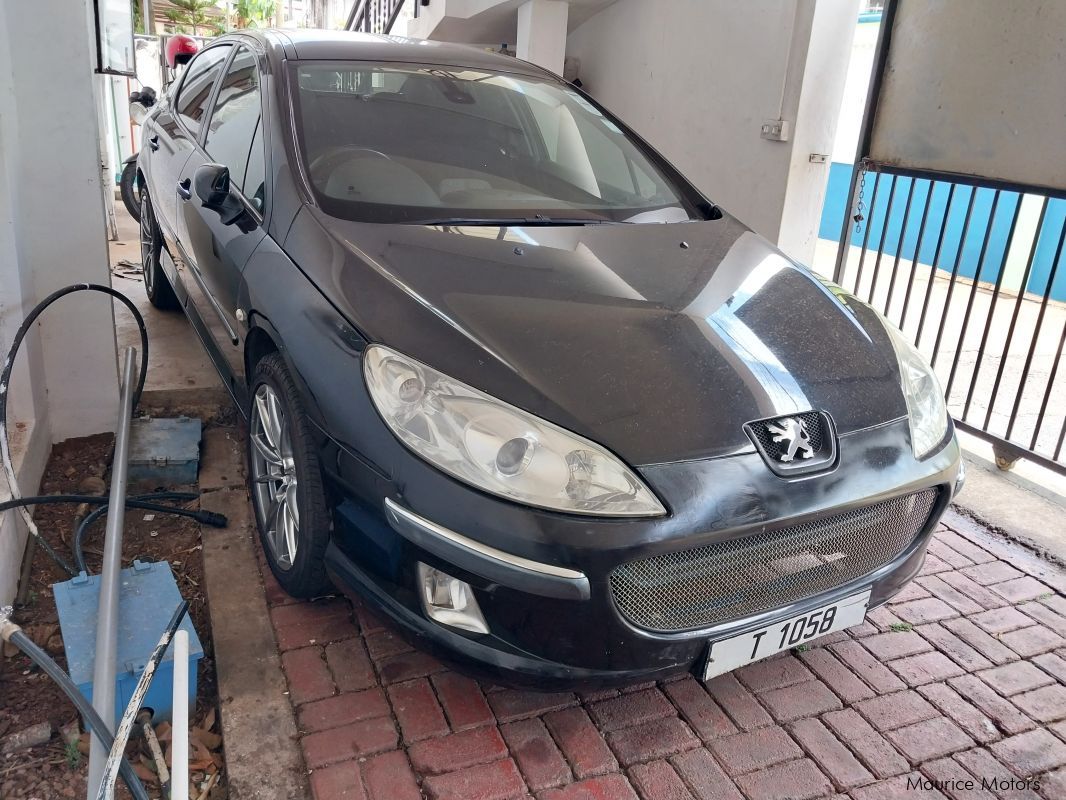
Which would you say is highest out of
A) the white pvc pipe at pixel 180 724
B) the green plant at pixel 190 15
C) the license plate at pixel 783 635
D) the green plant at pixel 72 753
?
the green plant at pixel 190 15

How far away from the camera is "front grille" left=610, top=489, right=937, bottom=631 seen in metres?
1.89

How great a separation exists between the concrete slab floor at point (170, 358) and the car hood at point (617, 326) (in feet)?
5.64

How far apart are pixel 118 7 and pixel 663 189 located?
2.61m

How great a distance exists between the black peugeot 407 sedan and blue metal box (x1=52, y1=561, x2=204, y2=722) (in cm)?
34

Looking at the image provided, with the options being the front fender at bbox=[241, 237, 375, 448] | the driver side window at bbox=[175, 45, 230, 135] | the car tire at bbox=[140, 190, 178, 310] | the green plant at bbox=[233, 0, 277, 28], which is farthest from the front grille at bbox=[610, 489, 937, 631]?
the green plant at bbox=[233, 0, 277, 28]

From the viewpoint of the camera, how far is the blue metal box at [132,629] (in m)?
2.06

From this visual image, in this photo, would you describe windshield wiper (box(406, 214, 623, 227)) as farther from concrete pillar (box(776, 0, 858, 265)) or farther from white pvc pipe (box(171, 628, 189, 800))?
concrete pillar (box(776, 0, 858, 265))

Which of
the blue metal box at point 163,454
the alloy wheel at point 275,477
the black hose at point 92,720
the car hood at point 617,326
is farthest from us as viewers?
the blue metal box at point 163,454

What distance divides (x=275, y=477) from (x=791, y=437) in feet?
4.78

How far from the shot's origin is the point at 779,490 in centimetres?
195

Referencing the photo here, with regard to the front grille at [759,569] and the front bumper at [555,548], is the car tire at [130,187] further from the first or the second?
the front grille at [759,569]

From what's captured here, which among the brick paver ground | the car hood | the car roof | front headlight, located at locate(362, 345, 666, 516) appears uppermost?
the car roof

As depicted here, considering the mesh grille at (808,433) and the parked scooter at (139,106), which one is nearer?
the mesh grille at (808,433)

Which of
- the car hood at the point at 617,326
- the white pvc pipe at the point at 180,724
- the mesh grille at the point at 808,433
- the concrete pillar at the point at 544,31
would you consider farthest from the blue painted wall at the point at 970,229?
the white pvc pipe at the point at 180,724
